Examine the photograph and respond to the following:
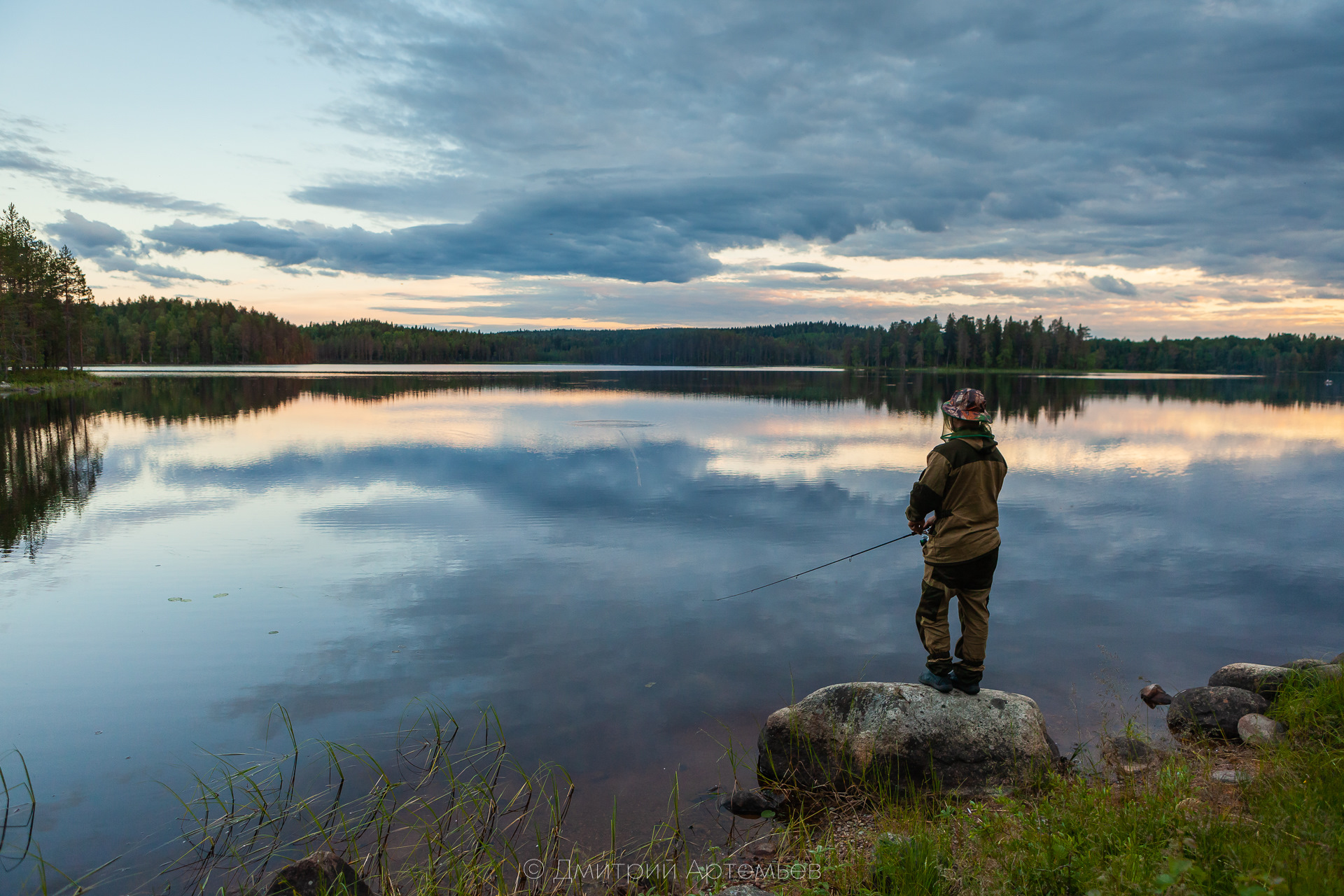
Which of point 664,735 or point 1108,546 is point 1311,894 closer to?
point 664,735

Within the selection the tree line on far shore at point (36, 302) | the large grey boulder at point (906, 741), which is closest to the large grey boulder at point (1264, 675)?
the large grey boulder at point (906, 741)

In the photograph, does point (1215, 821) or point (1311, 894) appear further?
point (1215, 821)

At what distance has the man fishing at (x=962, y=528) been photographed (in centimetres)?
609

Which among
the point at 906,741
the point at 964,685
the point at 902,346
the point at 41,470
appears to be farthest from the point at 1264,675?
the point at 902,346

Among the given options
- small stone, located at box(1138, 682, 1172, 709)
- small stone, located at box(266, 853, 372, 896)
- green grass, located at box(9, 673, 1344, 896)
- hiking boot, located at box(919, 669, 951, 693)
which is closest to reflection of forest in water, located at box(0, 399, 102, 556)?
green grass, located at box(9, 673, 1344, 896)

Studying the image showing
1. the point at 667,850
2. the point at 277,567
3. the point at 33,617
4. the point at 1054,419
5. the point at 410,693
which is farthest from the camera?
the point at 1054,419

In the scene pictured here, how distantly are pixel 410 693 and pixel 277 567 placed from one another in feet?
18.5

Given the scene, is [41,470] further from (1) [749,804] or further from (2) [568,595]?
(1) [749,804]

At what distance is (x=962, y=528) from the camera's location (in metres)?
6.13

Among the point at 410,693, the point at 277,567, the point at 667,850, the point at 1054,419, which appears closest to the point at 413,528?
the point at 277,567

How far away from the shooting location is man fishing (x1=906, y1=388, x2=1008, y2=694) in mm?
6086

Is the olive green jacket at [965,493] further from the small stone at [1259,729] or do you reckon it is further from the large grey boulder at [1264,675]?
the large grey boulder at [1264,675]

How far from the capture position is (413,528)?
1465 centimetres

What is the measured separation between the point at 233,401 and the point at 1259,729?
179 ft
